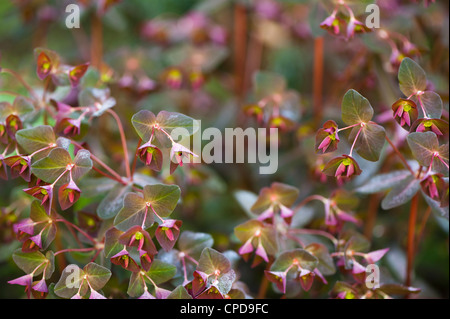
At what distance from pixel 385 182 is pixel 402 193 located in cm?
5

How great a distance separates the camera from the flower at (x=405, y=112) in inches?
25.6

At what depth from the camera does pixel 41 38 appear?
1306 millimetres

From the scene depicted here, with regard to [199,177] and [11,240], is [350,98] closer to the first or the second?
[199,177]

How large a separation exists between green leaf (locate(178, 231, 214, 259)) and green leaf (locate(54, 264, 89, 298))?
161 mm

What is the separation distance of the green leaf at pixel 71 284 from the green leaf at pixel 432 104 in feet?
1.81

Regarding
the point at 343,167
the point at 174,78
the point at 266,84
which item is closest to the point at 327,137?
the point at 343,167

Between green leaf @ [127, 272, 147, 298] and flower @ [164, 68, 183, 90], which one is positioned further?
flower @ [164, 68, 183, 90]

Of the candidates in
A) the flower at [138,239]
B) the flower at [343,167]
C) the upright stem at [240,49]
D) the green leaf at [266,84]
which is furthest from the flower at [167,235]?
the upright stem at [240,49]

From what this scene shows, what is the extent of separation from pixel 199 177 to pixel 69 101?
0.43 m

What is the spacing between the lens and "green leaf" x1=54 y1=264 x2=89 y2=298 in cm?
64

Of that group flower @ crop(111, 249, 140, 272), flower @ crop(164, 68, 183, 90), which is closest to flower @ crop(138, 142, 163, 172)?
flower @ crop(111, 249, 140, 272)

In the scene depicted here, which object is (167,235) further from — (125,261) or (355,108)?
(355,108)

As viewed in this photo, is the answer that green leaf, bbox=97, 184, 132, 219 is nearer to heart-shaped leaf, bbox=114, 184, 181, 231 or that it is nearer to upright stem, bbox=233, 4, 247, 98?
heart-shaped leaf, bbox=114, 184, 181, 231
